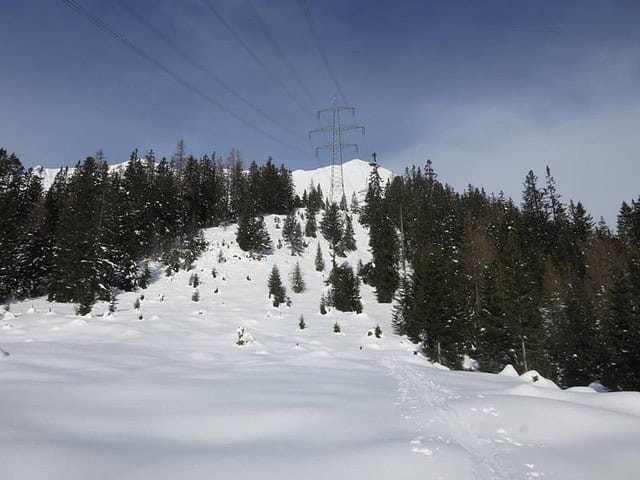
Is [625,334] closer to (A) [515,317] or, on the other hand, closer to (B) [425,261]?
(A) [515,317]

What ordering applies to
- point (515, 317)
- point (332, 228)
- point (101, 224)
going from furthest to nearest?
point (332, 228), point (101, 224), point (515, 317)

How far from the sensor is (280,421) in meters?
5.86

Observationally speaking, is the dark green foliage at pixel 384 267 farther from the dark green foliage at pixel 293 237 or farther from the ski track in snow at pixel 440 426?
the ski track in snow at pixel 440 426

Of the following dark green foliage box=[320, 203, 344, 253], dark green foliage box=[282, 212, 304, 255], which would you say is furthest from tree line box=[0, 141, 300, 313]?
dark green foliage box=[320, 203, 344, 253]

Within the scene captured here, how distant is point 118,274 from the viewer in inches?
1330

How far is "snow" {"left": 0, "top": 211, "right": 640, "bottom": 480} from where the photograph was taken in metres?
4.16

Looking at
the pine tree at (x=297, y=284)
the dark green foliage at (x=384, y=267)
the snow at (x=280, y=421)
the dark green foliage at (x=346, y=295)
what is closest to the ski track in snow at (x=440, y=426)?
the snow at (x=280, y=421)

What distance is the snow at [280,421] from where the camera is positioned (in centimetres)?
416

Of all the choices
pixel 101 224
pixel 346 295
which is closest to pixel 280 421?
pixel 346 295

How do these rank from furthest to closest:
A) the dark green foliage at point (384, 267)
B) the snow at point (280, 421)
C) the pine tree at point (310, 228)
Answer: the pine tree at point (310, 228)
the dark green foliage at point (384, 267)
the snow at point (280, 421)

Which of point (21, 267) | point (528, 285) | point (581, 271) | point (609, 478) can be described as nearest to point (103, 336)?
point (609, 478)

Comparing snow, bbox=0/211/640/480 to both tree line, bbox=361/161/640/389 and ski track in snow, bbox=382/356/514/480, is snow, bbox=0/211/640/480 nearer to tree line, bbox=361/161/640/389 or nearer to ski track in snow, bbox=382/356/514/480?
ski track in snow, bbox=382/356/514/480

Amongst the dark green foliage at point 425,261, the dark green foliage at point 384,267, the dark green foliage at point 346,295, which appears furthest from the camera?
the dark green foliage at point 384,267

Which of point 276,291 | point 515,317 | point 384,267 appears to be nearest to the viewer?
point 515,317
